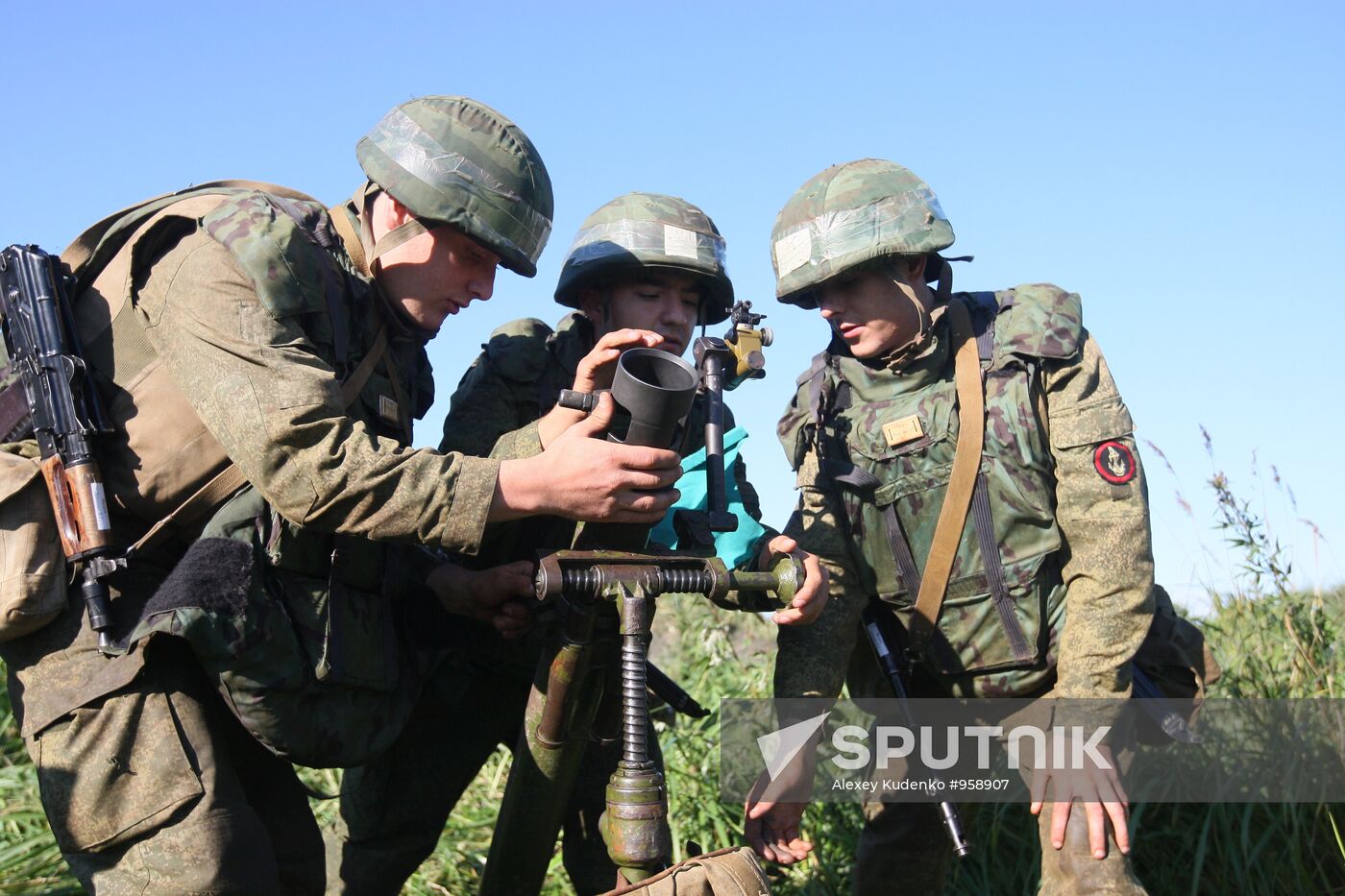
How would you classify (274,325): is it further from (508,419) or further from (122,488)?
(508,419)

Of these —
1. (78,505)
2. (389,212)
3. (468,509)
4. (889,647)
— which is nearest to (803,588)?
(889,647)

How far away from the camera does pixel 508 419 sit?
4512 mm

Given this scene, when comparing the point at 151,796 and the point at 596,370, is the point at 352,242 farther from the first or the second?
the point at 151,796

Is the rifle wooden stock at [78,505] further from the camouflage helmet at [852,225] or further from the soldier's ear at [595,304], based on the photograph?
the camouflage helmet at [852,225]

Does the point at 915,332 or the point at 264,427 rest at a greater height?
the point at 915,332

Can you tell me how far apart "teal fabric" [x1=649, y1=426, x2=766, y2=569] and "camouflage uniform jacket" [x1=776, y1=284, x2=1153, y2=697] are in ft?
1.12

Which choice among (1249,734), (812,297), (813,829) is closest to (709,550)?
(812,297)

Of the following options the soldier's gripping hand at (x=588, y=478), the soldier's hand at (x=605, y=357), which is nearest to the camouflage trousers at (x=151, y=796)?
the soldier's gripping hand at (x=588, y=478)

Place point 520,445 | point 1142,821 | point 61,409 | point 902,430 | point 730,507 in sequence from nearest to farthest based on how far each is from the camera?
1. point 61,409
2. point 520,445
3. point 730,507
4. point 902,430
5. point 1142,821

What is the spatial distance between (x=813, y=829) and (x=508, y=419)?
2588 mm

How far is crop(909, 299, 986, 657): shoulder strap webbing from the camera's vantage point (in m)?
4.35

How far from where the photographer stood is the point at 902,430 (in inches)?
176

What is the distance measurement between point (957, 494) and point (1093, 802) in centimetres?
104

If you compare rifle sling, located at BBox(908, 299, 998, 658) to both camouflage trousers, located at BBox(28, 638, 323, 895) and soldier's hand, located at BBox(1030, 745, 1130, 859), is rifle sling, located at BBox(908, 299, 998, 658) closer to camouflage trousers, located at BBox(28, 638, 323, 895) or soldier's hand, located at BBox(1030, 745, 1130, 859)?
soldier's hand, located at BBox(1030, 745, 1130, 859)
